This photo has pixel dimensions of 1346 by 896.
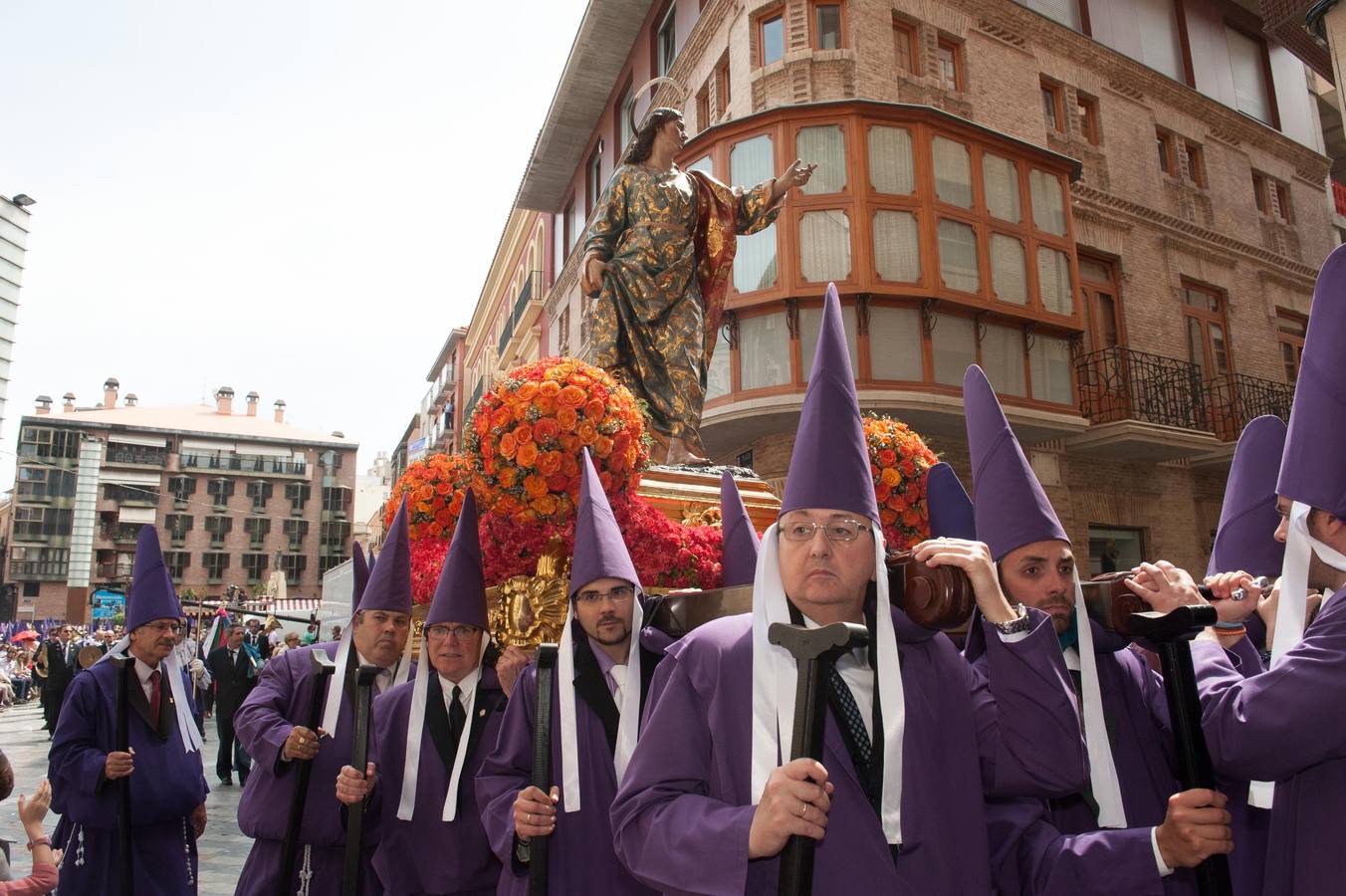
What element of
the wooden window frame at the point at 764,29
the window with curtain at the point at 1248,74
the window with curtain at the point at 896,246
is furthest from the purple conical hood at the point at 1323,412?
the window with curtain at the point at 1248,74

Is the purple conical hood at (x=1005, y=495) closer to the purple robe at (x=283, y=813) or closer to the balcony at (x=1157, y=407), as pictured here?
the purple robe at (x=283, y=813)

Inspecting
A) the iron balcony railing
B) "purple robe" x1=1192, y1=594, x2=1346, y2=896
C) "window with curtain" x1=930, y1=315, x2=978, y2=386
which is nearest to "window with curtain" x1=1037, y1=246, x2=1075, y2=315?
the iron balcony railing

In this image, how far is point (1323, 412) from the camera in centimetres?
211


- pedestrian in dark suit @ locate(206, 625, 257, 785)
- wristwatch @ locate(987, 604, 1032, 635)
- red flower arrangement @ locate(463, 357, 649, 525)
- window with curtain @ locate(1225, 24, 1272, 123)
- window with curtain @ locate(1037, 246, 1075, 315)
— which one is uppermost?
window with curtain @ locate(1225, 24, 1272, 123)

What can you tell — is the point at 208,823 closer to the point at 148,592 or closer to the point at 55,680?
the point at 148,592

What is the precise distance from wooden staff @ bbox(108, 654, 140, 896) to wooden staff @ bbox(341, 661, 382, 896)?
1.49 metres

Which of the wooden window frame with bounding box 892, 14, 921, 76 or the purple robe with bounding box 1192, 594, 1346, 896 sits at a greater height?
the wooden window frame with bounding box 892, 14, 921, 76

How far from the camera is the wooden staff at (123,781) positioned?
4.30m

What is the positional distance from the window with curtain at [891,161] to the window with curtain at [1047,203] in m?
2.43

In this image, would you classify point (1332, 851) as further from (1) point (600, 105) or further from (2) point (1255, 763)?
(1) point (600, 105)

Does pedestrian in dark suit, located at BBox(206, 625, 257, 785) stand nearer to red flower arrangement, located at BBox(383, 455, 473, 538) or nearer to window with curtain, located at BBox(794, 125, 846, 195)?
red flower arrangement, located at BBox(383, 455, 473, 538)

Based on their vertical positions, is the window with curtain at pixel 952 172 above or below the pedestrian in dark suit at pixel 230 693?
above

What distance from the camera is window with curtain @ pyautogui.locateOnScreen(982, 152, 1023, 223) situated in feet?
46.2

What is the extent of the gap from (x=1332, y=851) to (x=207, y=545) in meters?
82.9
